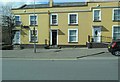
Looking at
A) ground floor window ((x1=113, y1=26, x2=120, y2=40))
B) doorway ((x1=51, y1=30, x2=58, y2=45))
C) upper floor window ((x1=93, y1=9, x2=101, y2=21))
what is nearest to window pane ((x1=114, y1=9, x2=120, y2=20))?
ground floor window ((x1=113, y1=26, x2=120, y2=40))

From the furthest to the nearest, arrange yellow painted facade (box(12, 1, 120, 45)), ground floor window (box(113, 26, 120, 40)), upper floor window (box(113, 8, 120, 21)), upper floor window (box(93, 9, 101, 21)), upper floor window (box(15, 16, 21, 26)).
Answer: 1. upper floor window (box(15, 16, 21, 26))
2. upper floor window (box(93, 9, 101, 21))
3. ground floor window (box(113, 26, 120, 40))
4. yellow painted facade (box(12, 1, 120, 45))
5. upper floor window (box(113, 8, 120, 21))

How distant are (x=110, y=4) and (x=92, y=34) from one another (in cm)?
472

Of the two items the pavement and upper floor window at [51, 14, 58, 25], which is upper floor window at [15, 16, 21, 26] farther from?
the pavement

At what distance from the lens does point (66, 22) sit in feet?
136

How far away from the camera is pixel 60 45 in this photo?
4234 centimetres

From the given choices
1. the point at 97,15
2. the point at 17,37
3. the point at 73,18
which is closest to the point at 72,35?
the point at 73,18

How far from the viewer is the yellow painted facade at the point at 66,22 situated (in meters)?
38.9

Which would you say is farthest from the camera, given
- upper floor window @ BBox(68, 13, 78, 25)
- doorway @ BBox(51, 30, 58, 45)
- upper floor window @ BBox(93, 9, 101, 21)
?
doorway @ BBox(51, 30, 58, 45)

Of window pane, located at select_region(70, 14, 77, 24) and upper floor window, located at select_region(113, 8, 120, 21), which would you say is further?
window pane, located at select_region(70, 14, 77, 24)

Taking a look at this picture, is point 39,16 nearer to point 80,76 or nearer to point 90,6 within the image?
point 90,6

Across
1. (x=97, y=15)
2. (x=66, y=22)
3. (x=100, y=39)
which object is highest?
(x=97, y=15)

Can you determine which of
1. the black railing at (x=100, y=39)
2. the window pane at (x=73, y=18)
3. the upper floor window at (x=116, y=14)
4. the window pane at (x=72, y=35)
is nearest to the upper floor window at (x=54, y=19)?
the window pane at (x=73, y=18)

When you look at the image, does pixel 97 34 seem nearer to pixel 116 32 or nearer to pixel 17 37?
pixel 116 32

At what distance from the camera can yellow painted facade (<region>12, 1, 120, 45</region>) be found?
1532 inches
